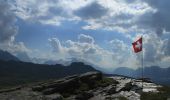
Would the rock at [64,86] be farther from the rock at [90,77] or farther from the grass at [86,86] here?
the rock at [90,77]

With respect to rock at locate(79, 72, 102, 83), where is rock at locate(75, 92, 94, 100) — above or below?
below

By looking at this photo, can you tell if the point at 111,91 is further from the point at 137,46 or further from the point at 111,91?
the point at 137,46

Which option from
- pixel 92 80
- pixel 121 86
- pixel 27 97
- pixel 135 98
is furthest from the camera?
pixel 92 80

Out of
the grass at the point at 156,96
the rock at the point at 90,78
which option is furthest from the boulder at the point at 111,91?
the rock at the point at 90,78

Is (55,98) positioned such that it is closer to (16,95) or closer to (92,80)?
(16,95)

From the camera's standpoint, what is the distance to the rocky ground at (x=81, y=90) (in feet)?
174

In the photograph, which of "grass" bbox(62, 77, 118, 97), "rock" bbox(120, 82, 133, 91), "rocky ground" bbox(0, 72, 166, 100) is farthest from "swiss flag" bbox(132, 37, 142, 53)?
"grass" bbox(62, 77, 118, 97)

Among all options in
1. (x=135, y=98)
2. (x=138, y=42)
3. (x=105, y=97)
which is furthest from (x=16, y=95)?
(x=138, y=42)

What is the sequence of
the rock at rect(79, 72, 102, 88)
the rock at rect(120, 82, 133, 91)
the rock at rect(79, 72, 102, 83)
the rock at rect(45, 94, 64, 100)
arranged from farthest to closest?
1. the rock at rect(79, 72, 102, 83)
2. the rock at rect(79, 72, 102, 88)
3. the rock at rect(120, 82, 133, 91)
4. the rock at rect(45, 94, 64, 100)

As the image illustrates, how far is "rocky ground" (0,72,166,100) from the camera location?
174 feet

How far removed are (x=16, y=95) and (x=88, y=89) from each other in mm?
12868

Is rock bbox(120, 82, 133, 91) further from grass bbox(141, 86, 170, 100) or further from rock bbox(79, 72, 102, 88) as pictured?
rock bbox(79, 72, 102, 88)

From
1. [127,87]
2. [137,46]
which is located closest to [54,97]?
[127,87]

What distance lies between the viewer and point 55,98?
53.0m
